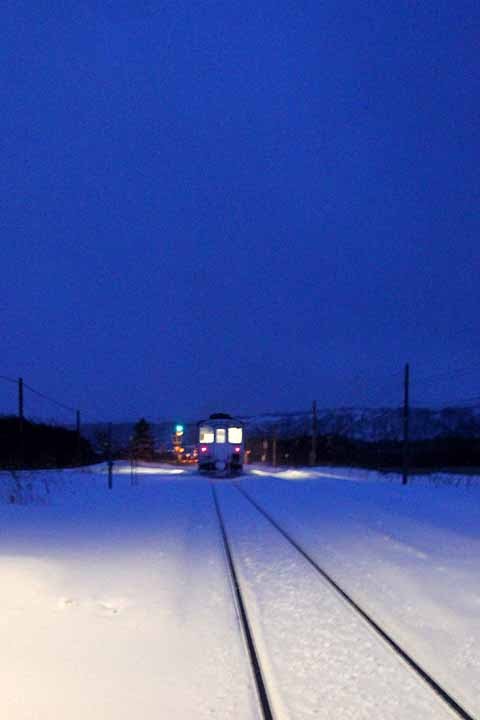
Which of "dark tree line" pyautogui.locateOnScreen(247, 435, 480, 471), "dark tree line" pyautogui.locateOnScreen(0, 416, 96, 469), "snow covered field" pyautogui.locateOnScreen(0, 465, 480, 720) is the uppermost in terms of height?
"snow covered field" pyautogui.locateOnScreen(0, 465, 480, 720)

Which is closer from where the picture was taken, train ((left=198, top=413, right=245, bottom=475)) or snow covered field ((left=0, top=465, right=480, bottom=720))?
snow covered field ((left=0, top=465, right=480, bottom=720))

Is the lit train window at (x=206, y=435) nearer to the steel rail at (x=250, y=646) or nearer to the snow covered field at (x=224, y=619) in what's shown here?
the snow covered field at (x=224, y=619)

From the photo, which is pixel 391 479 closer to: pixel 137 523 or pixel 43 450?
pixel 137 523

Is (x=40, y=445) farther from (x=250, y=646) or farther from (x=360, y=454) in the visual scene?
(x=250, y=646)

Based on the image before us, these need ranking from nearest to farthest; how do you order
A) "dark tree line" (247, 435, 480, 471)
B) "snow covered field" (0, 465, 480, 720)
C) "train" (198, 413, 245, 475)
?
"snow covered field" (0, 465, 480, 720) < "train" (198, 413, 245, 475) < "dark tree line" (247, 435, 480, 471)

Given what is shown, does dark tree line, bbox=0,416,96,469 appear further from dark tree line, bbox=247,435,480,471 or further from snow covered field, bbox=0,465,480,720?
snow covered field, bbox=0,465,480,720

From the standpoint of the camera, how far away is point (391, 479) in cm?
3884

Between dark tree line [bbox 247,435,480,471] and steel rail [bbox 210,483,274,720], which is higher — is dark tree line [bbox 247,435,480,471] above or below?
below

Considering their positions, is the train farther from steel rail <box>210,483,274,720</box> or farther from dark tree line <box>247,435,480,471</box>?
steel rail <box>210,483,274,720</box>

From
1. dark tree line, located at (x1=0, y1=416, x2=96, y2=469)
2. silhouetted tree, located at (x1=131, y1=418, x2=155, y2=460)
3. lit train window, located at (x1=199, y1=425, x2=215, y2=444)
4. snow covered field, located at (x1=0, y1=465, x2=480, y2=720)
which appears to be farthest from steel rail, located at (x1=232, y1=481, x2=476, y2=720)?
silhouetted tree, located at (x1=131, y1=418, x2=155, y2=460)

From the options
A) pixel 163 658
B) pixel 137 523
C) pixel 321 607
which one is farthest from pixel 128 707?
pixel 137 523

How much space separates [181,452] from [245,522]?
66.4m

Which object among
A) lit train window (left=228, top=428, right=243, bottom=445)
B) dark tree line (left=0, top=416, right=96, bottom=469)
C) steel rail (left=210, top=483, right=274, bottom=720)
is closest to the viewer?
steel rail (left=210, top=483, right=274, bottom=720)

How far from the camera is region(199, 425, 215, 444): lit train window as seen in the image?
5215 centimetres
